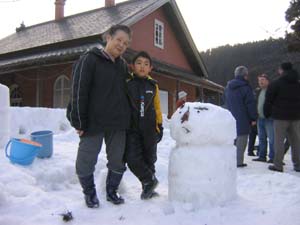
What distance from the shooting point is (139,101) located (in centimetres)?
377

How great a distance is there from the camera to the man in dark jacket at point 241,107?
616cm

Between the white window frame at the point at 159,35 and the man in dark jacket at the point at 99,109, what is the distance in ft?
43.3

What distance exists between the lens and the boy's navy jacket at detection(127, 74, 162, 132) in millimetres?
3768

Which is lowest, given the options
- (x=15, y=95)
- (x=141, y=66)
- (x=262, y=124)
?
(x=262, y=124)

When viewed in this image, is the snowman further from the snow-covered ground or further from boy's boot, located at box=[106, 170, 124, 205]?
boy's boot, located at box=[106, 170, 124, 205]

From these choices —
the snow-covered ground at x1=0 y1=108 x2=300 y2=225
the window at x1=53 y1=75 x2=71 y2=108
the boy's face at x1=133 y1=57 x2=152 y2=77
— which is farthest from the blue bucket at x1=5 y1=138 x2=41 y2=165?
the window at x1=53 y1=75 x2=71 y2=108

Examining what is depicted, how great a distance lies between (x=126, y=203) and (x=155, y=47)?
13.5 m

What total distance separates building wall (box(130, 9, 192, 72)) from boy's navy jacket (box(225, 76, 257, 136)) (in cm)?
911

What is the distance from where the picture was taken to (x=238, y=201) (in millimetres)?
3697

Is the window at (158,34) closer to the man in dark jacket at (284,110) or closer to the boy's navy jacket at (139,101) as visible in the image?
the man in dark jacket at (284,110)

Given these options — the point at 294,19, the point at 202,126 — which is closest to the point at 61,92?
the point at 294,19

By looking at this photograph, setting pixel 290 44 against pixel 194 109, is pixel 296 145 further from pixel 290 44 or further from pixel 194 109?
pixel 290 44

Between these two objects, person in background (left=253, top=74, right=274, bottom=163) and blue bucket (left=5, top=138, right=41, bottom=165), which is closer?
blue bucket (left=5, top=138, right=41, bottom=165)

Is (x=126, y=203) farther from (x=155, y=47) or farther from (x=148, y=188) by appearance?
(x=155, y=47)
